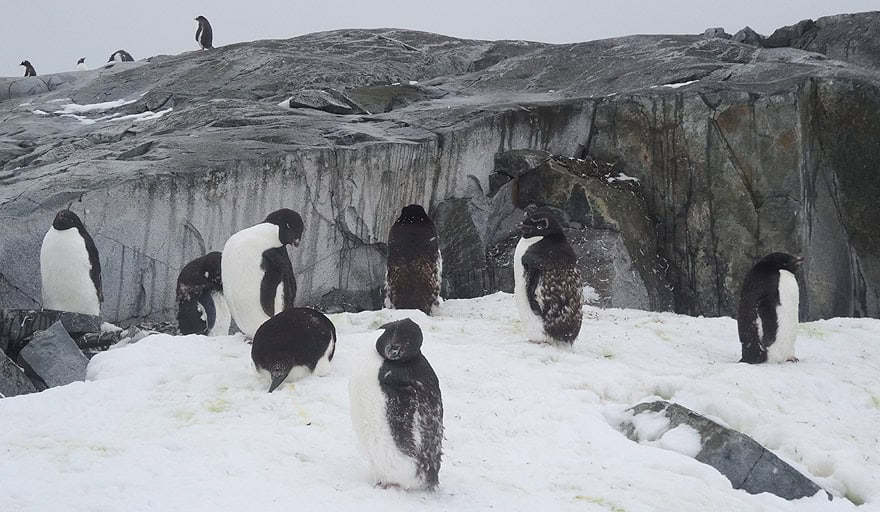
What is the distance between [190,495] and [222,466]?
509mm

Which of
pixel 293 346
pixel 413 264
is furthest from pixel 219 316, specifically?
pixel 293 346

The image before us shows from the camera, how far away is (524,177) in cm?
1487

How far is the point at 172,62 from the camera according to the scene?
20219 millimetres

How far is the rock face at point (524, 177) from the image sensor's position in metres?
12.6

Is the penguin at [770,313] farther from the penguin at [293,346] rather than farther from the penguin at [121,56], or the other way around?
the penguin at [121,56]

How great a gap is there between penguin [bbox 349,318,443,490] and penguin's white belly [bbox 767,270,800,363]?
17.0 ft

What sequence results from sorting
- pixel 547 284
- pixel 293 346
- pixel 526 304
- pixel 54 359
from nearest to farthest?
pixel 293 346 → pixel 54 359 → pixel 547 284 → pixel 526 304

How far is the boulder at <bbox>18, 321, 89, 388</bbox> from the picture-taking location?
7.68 metres

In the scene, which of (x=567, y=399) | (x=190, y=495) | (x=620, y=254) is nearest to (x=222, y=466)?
(x=190, y=495)

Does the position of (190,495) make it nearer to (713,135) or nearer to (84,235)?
(84,235)

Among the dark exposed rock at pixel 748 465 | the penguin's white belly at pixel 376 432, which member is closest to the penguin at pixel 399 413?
the penguin's white belly at pixel 376 432

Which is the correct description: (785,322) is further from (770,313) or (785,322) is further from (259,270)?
(259,270)

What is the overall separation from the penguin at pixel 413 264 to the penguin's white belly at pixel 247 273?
8.84 feet

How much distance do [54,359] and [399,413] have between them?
3.78 m
